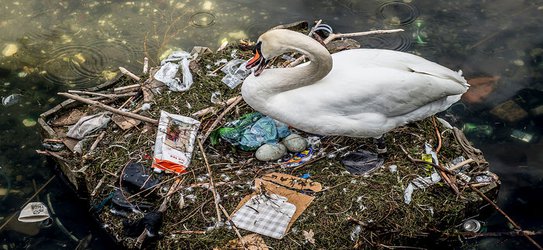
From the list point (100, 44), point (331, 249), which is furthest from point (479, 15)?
point (100, 44)

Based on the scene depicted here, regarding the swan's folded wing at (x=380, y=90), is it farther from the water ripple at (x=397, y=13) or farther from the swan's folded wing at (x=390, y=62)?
the water ripple at (x=397, y=13)

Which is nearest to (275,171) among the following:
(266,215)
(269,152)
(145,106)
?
(269,152)

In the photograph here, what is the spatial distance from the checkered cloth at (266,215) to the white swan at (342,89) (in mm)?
623

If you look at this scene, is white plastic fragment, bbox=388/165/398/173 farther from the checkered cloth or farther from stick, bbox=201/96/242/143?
stick, bbox=201/96/242/143

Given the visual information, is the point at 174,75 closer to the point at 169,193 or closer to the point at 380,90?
the point at 169,193

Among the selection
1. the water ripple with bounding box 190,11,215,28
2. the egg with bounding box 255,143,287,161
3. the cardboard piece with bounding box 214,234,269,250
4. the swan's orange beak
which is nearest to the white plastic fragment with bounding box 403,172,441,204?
the egg with bounding box 255,143,287,161

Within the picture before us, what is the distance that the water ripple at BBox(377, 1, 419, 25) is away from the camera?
7016 millimetres

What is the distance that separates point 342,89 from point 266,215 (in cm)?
111

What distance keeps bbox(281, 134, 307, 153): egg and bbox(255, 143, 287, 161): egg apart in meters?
0.09

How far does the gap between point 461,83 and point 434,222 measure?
111cm

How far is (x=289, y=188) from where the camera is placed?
4.76 metres

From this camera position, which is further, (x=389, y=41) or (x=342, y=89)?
(x=389, y=41)

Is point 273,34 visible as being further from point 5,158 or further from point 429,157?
point 5,158

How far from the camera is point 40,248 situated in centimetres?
497
